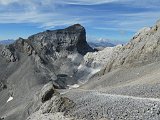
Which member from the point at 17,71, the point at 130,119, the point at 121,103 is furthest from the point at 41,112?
the point at 17,71

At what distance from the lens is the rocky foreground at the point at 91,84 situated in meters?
38.1

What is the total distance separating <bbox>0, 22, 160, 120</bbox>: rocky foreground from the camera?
3809 cm

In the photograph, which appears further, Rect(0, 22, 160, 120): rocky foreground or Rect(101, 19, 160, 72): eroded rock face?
Rect(101, 19, 160, 72): eroded rock face

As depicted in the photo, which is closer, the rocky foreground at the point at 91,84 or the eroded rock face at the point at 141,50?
the rocky foreground at the point at 91,84

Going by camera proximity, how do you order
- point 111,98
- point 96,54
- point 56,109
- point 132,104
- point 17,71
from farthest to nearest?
point 96,54 → point 17,71 → point 56,109 → point 111,98 → point 132,104

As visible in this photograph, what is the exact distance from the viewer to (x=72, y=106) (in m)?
44.2

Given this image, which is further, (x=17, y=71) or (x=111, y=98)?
(x=17, y=71)

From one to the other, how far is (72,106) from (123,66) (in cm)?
4483

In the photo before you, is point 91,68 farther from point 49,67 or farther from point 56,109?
point 56,109

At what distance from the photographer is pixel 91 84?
272 feet

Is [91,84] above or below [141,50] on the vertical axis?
below

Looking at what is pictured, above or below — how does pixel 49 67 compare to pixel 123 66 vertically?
below

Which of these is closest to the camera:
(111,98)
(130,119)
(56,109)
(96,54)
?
(130,119)

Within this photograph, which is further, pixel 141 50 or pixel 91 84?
pixel 141 50
